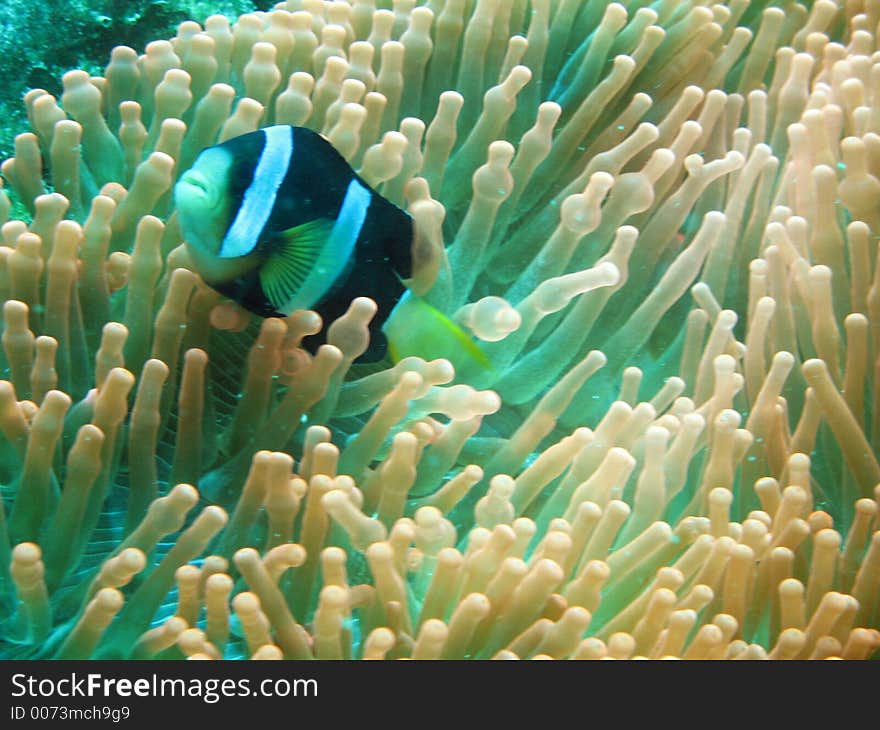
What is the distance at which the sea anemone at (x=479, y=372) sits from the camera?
987 mm

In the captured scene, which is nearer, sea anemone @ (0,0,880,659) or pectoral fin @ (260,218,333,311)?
sea anemone @ (0,0,880,659)

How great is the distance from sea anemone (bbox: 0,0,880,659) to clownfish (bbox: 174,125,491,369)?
0.05 m

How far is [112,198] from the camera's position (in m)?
1.30

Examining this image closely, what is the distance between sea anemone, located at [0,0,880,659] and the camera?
987 millimetres

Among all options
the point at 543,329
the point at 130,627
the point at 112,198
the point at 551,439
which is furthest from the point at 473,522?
the point at 112,198

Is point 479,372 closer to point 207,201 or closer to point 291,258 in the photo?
point 291,258

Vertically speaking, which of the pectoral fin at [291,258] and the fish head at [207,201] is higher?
the fish head at [207,201]

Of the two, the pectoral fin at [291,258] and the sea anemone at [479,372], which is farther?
the pectoral fin at [291,258]

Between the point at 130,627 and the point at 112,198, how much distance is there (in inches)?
25.7

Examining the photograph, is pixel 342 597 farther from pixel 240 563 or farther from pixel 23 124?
pixel 23 124

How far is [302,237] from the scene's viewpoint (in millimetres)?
1104

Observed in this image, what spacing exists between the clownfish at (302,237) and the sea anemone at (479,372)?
0.05 m

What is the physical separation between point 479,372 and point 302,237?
390mm

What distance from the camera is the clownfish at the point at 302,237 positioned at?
3.51 ft
